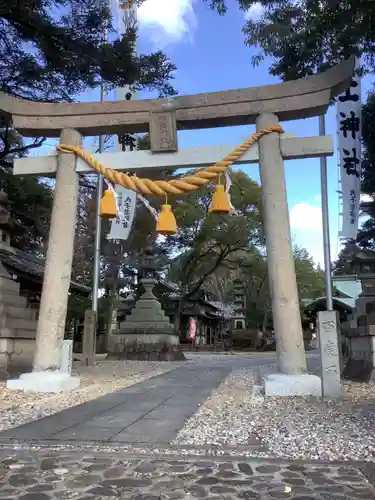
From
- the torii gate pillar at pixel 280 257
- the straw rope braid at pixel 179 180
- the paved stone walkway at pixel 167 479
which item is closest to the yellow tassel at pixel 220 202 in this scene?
the straw rope braid at pixel 179 180

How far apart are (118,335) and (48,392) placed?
11.0m

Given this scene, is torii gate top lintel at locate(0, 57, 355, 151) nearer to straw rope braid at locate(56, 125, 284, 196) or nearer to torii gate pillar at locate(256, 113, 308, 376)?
torii gate pillar at locate(256, 113, 308, 376)

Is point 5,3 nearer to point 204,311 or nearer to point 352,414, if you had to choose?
point 352,414

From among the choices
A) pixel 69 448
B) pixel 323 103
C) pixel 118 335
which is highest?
pixel 323 103

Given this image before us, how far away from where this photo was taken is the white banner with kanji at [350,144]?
9656 millimetres

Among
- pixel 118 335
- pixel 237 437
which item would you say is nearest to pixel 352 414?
pixel 237 437

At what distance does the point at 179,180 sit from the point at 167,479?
5452 mm

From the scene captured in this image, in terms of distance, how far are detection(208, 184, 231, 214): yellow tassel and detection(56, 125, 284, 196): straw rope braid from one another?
0.27 m

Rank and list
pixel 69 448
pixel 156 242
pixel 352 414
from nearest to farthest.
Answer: pixel 69 448
pixel 352 414
pixel 156 242

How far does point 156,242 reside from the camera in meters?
28.1

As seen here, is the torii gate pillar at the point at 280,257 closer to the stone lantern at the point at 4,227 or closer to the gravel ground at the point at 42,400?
the gravel ground at the point at 42,400

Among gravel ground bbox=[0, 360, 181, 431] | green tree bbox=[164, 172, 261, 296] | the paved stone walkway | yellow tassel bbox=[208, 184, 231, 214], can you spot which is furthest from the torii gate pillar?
green tree bbox=[164, 172, 261, 296]

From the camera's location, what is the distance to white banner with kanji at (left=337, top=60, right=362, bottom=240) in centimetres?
966

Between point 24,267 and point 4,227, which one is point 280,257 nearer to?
point 4,227
